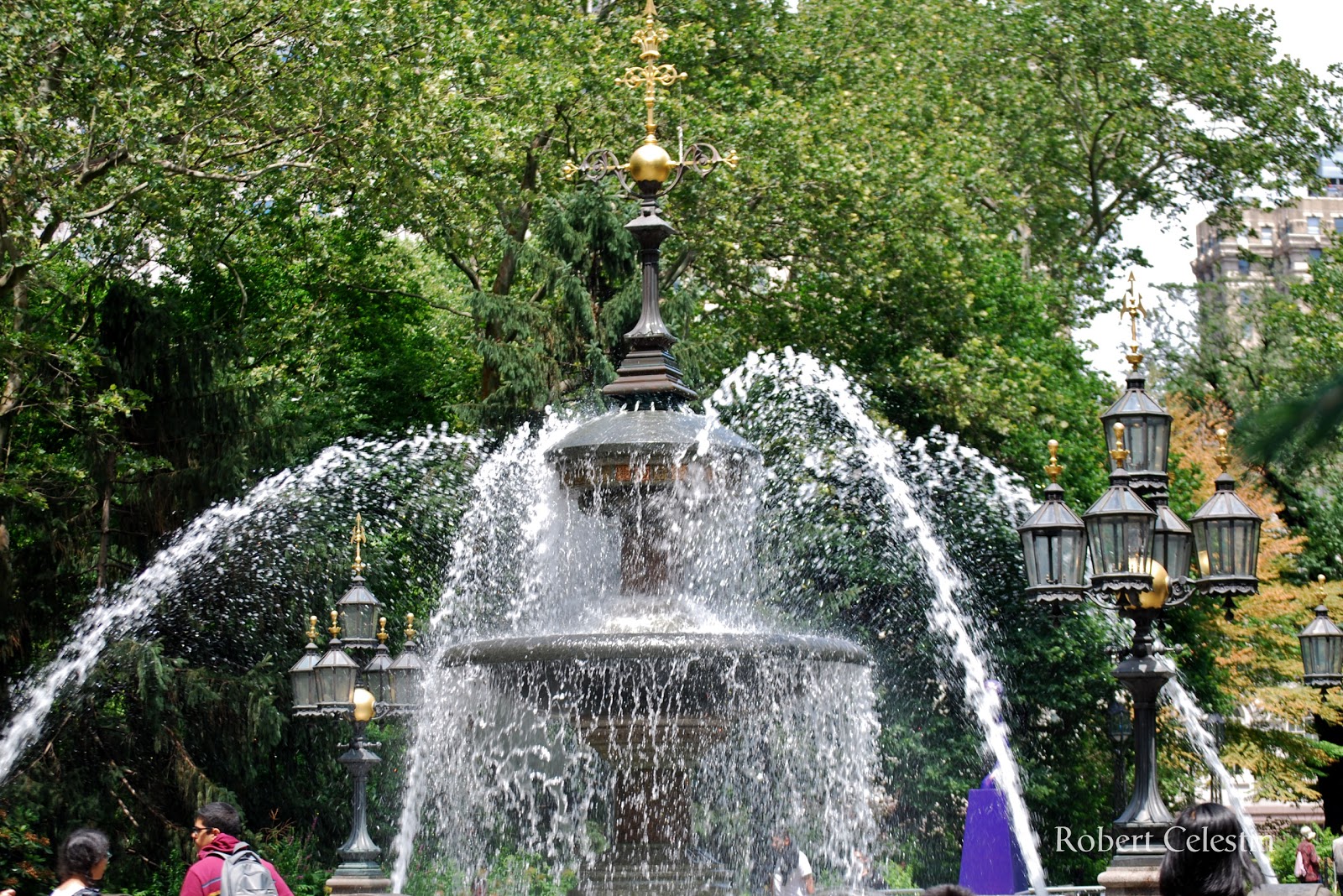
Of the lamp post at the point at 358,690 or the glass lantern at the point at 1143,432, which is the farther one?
the lamp post at the point at 358,690

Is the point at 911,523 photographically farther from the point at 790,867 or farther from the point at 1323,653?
the point at 1323,653

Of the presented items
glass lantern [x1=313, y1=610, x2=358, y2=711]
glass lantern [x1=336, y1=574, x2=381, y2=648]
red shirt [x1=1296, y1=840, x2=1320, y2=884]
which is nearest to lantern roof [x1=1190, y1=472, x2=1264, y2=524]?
glass lantern [x1=313, y1=610, x2=358, y2=711]

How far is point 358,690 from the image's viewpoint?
57.4 feet

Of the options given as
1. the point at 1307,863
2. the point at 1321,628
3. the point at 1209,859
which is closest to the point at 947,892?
the point at 1209,859

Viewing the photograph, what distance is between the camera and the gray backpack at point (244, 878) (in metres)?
6.46

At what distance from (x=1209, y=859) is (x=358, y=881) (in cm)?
1317

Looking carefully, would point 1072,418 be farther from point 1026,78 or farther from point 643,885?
point 643,885

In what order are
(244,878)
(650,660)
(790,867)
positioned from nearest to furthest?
(244,878) < (650,660) < (790,867)

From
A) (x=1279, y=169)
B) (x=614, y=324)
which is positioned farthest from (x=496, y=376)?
(x=1279, y=169)

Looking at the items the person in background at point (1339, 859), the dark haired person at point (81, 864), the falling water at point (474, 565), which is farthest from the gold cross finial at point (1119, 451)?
the dark haired person at point (81, 864)

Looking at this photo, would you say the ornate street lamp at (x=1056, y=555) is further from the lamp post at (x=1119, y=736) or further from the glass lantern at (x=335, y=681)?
the lamp post at (x=1119, y=736)

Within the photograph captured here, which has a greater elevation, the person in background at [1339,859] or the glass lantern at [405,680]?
the glass lantern at [405,680]

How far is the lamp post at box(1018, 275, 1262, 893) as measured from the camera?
10328 millimetres

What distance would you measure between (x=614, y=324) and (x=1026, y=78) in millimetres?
14362
